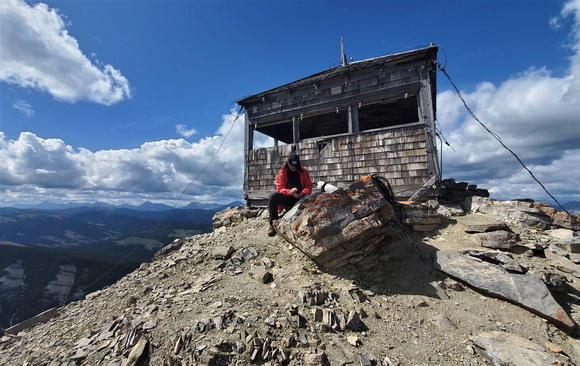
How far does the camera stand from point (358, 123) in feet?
31.0

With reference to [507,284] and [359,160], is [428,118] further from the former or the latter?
[507,284]

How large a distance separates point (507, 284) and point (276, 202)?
447cm

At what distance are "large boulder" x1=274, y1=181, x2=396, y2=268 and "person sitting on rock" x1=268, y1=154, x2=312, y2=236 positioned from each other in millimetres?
752

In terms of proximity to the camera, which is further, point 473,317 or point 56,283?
point 56,283

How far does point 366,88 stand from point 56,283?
178 ft

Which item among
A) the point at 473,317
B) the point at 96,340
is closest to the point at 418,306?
the point at 473,317

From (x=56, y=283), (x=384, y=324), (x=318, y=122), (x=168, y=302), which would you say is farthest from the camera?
(x=56, y=283)

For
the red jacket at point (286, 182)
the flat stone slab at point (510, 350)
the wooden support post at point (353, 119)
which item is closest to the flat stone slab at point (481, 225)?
the flat stone slab at point (510, 350)

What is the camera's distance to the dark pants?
5656 millimetres

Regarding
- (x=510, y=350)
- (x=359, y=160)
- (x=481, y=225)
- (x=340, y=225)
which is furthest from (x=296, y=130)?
(x=510, y=350)

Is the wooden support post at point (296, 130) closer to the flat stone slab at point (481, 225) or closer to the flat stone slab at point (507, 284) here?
the flat stone slab at point (481, 225)

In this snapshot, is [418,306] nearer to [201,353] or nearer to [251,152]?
[201,353]

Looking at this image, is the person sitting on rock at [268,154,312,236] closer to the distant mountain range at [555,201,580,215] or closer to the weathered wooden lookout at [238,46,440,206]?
Result: the weathered wooden lookout at [238,46,440,206]

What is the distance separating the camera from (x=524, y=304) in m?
3.45
